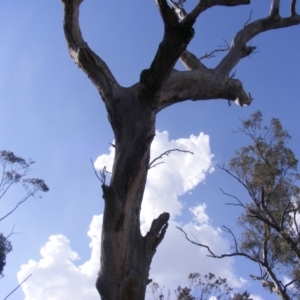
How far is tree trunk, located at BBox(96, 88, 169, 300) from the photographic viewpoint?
2750mm

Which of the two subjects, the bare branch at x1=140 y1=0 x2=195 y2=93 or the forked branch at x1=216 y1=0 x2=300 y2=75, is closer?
the bare branch at x1=140 y1=0 x2=195 y2=93

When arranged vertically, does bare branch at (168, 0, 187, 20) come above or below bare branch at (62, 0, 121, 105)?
above

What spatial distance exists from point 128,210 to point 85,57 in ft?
5.05

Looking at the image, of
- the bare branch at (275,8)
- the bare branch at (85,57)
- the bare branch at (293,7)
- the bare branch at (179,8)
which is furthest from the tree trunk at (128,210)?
the bare branch at (179,8)

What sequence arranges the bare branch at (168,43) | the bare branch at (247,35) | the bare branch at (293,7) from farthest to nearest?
the bare branch at (293,7)
the bare branch at (247,35)
the bare branch at (168,43)

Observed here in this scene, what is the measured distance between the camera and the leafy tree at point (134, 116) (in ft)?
9.23

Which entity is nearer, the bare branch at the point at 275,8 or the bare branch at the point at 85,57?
the bare branch at the point at 85,57

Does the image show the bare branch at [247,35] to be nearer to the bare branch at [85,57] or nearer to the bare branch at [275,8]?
the bare branch at [275,8]

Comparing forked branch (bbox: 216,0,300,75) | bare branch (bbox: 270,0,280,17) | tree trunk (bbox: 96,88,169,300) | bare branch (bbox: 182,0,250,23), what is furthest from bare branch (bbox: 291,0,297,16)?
tree trunk (bbox: 96,88,169,300)

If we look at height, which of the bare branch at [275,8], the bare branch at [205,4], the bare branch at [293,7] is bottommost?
the bare branch at [205,4]

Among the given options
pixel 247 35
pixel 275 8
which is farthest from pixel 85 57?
pixel 275 8

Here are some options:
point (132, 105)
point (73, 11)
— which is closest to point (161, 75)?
point (132, 105)

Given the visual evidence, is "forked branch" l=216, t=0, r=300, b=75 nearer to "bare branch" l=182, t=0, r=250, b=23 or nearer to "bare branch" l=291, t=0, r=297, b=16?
"bare branch" l=291, t=0, r=297, b=16

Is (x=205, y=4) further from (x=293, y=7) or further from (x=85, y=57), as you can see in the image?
(x=293, y=7)
